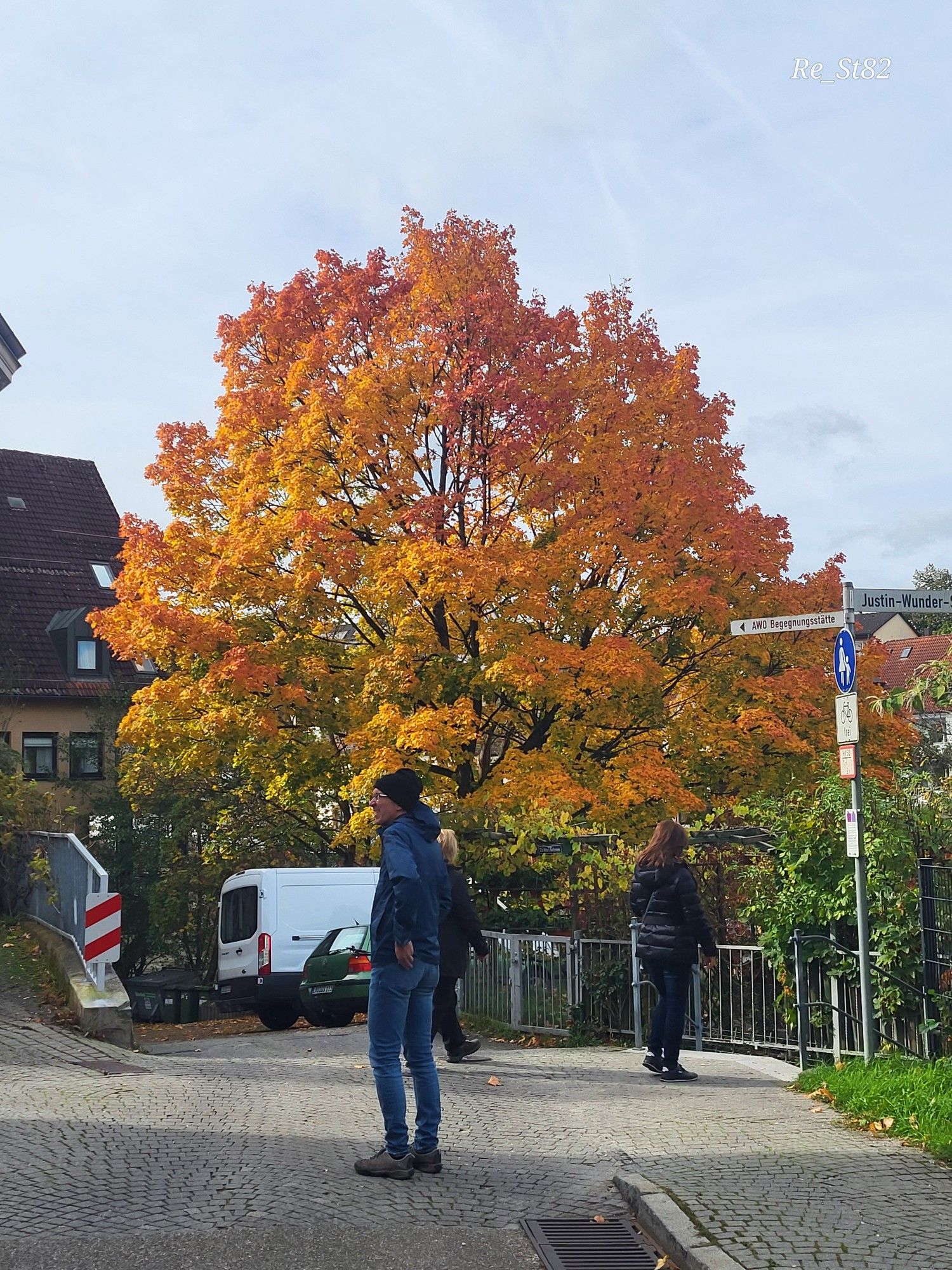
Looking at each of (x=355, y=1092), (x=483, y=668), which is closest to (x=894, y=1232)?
(x=355, y=1092)

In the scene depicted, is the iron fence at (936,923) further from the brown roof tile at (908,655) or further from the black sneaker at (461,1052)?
the brown roof tile at (908,655)

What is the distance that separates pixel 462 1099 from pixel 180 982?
24.4 meters

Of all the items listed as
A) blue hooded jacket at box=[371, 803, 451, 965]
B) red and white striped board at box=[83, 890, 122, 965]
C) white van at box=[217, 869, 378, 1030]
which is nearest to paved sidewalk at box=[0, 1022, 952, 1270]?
blue hooded jacket at box=[371, 803, 451, 965]

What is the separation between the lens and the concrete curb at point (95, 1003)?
43.4 feet

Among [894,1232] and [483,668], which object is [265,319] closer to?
[483,668]

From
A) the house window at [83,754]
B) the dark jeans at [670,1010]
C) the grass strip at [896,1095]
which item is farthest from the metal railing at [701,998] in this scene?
the house window at [83,754]

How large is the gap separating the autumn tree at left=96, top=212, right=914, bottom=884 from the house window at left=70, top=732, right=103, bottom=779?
674 inches

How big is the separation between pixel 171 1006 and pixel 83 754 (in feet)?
34.6

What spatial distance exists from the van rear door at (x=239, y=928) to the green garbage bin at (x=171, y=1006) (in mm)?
8366

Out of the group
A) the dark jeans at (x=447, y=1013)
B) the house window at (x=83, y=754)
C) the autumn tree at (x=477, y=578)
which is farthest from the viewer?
the house window at (x=83, y=754)

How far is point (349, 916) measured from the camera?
20.1 metres

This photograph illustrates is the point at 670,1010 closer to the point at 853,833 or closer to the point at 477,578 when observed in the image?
the point at 853,833

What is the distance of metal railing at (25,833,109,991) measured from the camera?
15078mm

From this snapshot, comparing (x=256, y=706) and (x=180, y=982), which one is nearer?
(x=256, y=706)
